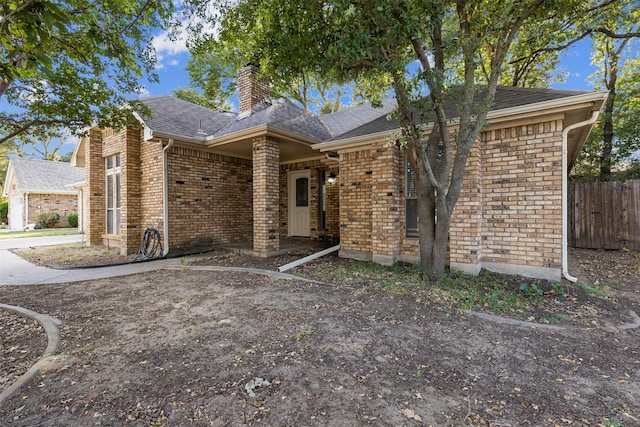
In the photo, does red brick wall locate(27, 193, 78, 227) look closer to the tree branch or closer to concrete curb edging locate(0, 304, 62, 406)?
concrete curb edging locate(0, 304, 62, 406)

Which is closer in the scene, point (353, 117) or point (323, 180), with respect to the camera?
point (323, 180)

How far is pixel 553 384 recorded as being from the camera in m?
2.21

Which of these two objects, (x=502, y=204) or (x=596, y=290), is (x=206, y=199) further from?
(x=596, y=290)

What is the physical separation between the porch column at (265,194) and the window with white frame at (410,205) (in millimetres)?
3120

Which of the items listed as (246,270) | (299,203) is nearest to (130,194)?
(246,270)

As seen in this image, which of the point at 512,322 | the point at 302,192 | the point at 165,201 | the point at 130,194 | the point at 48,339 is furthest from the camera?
the point at 302,192

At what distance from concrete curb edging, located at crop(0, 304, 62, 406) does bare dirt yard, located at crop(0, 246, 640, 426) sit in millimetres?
67

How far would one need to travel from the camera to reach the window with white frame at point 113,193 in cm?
925

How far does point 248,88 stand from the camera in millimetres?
9203

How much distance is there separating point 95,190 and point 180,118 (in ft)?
13.2

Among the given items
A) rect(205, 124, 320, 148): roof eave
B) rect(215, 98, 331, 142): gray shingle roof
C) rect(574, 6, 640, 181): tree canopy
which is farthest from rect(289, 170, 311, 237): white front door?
rect(574, 6, 640, 181): tree canopy

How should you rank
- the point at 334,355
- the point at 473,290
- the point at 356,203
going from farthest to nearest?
the point at 356,203, the point at 473,290, the point at 334,355

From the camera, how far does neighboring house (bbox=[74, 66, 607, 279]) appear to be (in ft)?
15.6

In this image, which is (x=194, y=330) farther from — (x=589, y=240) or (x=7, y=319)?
(x=589, y=240)
